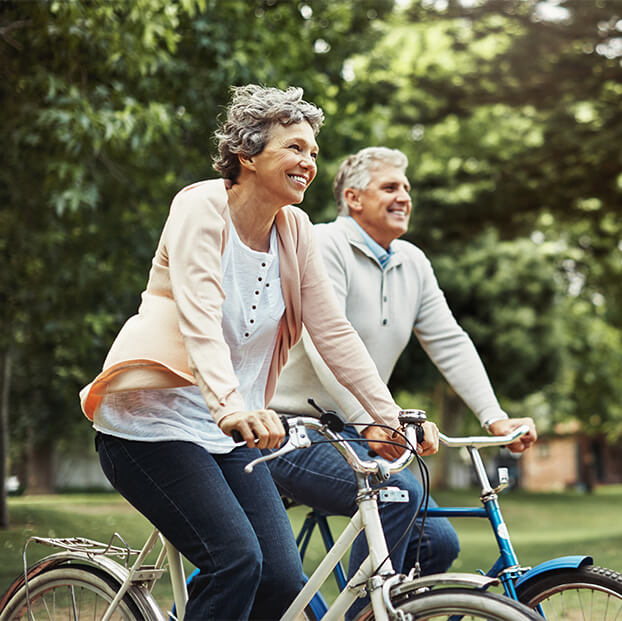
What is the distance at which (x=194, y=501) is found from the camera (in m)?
2.61

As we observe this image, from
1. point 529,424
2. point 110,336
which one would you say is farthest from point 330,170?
point 529,424

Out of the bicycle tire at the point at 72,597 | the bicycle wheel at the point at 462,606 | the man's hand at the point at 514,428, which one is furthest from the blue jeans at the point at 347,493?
the bicycle wheel at the point at 462,606

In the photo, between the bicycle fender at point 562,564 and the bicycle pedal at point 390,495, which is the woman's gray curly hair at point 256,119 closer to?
the bicycle pedal at point 390,495

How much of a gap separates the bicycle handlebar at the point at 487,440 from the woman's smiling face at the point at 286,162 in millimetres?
910

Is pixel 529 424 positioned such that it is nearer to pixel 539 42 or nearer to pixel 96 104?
pixel 96 104

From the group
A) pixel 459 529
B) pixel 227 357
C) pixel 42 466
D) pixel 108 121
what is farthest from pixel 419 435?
pixel 42 466

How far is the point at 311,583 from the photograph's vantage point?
8.85 feet

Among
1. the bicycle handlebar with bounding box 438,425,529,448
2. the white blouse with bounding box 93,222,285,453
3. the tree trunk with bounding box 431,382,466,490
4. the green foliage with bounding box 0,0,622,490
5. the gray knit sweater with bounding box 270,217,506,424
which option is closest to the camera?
the white blouse with bounding box 93,222,285,453

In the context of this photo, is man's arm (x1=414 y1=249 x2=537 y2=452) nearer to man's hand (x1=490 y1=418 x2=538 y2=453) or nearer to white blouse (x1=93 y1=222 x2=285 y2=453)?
man's hand (x1=490 y1=418 x2=538 y2=453)

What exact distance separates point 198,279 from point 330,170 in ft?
27.9

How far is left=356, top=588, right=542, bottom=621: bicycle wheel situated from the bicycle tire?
930mm

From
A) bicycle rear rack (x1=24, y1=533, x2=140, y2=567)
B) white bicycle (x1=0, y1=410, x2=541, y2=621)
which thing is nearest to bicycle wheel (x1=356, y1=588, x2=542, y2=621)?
white bicycle (x1=0, y1=410, x2=541, y2=621)

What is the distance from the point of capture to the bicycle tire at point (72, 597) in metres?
2.94

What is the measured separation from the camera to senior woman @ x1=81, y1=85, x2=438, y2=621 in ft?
8.46
